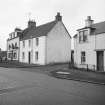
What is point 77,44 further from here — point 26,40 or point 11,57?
point 11,57

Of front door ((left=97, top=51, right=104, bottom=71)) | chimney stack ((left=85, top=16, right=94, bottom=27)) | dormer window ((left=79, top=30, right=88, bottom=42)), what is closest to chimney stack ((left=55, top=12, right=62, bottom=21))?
chimney stack ((left=85, top=16, right=94, bottom=27))

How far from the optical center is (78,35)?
2755 centimetres

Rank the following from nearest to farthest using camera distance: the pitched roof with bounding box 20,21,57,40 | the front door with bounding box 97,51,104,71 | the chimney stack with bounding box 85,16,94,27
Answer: the front door with bounding box 97,51,104,71, the chimney stack with bounding box 85,16,94,27, the pitched roof with bounding box 20,21,57,40

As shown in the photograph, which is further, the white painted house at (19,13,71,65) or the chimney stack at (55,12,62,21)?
the chimney stack at (55,12,62,21)

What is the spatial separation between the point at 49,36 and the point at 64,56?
6366 millimetres

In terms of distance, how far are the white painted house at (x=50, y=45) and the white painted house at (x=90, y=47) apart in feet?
30.8

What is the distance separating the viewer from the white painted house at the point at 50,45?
36250 millimetres

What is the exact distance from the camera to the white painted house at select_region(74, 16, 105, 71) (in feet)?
77.0

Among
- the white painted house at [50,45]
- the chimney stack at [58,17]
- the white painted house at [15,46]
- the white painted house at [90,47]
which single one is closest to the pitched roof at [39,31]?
the white painted house at [50,45]

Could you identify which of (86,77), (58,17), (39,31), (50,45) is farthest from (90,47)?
(39,31)

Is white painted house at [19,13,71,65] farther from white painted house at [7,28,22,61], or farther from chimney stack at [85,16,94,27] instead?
chimney stack at [85,16,94,27]

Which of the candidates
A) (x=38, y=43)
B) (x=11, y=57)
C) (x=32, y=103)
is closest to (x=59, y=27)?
(x=38, y=43)

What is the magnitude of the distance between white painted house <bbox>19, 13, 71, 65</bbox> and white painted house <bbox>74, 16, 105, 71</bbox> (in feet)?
30.8

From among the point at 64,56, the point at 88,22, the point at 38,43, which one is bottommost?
the point at 64,56
